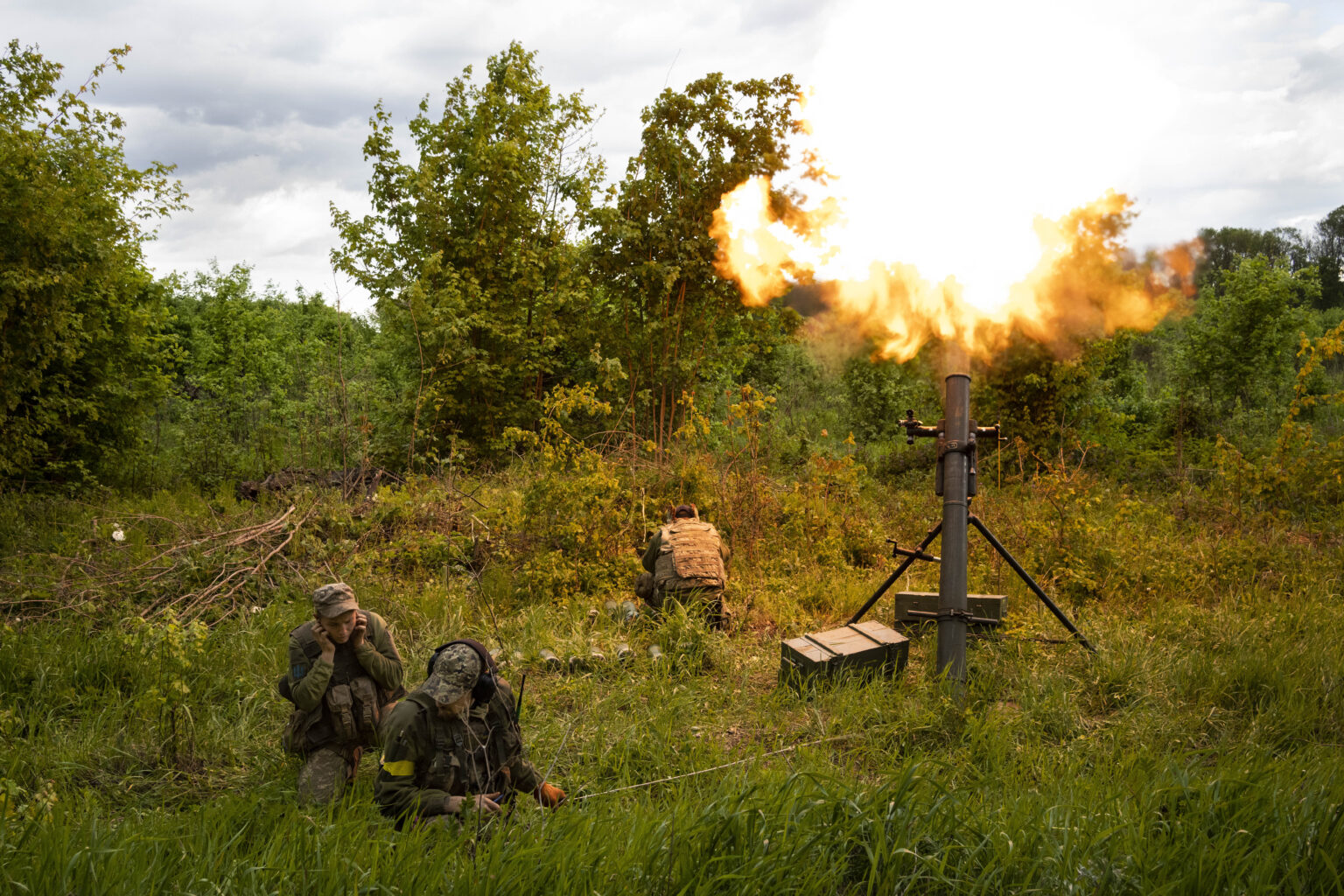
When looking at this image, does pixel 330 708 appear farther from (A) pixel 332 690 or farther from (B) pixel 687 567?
(B) pixel 687 567

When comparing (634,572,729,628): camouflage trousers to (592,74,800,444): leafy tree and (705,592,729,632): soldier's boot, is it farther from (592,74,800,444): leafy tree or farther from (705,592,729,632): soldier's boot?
(592,74,800,444): leafy tree

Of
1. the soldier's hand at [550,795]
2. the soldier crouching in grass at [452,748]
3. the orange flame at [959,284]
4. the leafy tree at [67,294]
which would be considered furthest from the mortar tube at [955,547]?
the leafy tree at [67,294]

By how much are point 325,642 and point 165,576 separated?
4.19m

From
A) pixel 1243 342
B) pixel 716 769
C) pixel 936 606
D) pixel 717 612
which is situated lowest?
pixel 716 769

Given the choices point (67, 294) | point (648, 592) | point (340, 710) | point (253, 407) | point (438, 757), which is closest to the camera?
point (438, 757)

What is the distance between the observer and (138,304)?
509 inches

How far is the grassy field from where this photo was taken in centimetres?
286

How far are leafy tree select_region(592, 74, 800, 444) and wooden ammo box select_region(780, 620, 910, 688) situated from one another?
6.97 meters

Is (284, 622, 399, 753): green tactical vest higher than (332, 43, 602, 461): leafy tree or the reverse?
the reverse

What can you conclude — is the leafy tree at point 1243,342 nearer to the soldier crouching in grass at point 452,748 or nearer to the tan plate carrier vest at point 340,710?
the soldier crouching in grass at point 452,748

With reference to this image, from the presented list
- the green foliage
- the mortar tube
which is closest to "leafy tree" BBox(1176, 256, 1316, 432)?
the mortar tube

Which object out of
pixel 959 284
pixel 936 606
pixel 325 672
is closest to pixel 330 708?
pixel 325 672

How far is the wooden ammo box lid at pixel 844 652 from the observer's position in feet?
17.7

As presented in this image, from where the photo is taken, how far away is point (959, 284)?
6.01m
